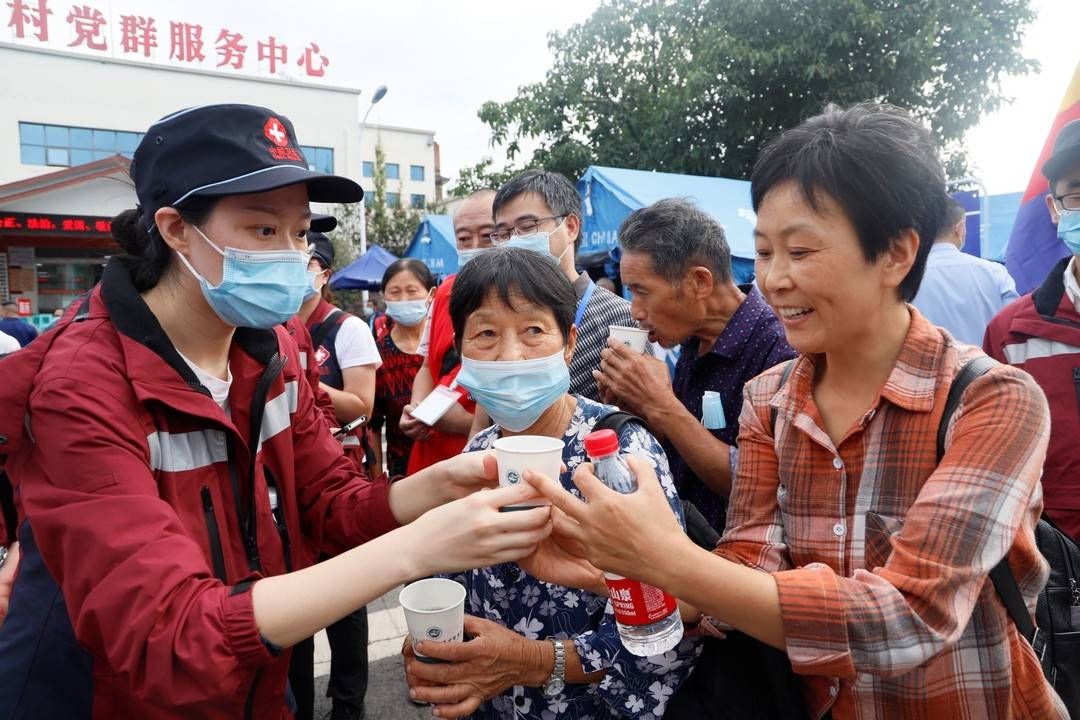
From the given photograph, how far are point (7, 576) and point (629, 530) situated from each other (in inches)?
70.6

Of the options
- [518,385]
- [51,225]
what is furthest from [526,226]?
[51,225]

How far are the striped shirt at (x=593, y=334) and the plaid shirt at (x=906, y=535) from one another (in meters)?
1.22

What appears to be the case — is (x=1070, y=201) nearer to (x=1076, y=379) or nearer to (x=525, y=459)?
(x=1076, y=379)

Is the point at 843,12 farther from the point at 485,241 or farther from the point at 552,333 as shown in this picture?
the point at 552,333

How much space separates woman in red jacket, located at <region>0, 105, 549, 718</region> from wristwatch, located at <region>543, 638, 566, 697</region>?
1.54 ft

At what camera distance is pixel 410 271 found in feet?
17.4

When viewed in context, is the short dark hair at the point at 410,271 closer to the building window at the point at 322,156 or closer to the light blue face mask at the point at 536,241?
the light blue face mask at the point at 536,241

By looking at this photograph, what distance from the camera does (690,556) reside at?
1.21 metres

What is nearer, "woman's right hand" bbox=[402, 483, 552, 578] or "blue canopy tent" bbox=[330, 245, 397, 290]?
"woman's right hand" bbox=[402, 483, 552, 578]

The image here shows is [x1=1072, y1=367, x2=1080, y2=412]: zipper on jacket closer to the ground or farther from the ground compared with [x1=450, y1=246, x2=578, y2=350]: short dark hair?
→ closer to the ground

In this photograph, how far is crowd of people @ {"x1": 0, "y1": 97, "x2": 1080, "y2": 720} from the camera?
1.22 metres

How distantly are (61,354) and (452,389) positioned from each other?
1.62m

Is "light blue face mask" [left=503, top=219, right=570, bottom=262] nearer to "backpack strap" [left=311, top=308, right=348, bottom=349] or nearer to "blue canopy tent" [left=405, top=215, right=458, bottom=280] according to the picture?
"backpack strap" [left=311, top=308, right=348, bottom=349]

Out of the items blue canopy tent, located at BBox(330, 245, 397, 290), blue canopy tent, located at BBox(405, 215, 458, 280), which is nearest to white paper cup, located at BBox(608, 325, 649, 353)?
blue canopy tent, located at BBox(405, 215, 458, 280)
